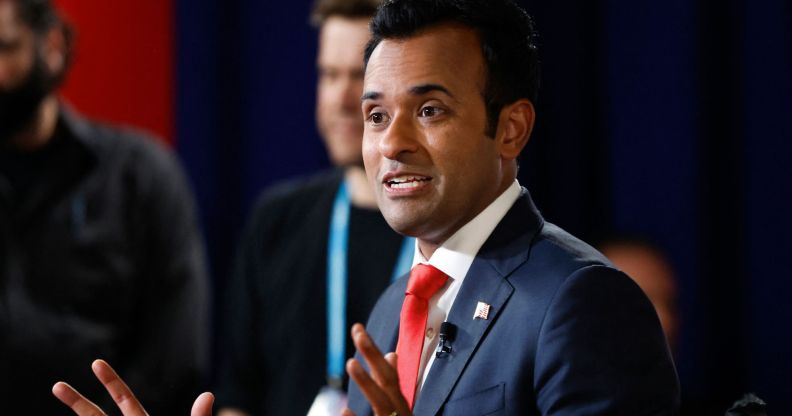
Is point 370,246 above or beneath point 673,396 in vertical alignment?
beneath

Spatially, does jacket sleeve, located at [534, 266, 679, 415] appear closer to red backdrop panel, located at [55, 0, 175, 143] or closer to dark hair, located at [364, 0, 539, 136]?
dark hair, located at [364, 0, 539, 136]

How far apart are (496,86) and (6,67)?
6.95 feet

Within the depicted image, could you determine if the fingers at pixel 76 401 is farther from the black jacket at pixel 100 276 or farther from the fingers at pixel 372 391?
the black jacket at pixel 100 276

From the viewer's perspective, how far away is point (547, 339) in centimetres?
104

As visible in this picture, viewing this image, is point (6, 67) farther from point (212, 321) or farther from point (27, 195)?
point (212, 321)

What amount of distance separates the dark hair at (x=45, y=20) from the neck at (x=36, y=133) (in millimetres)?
138

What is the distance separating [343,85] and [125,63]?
156cm

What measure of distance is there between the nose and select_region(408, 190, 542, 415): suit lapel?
0.42 ft

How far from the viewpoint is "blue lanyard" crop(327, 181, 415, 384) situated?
1.85 m

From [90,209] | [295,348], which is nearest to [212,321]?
[90,209]

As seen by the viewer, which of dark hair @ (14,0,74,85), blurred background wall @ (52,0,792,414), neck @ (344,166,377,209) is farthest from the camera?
dark hair @ (14,0,74,85)

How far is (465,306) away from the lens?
112 cm

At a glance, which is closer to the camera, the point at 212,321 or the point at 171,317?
the point at 171,317

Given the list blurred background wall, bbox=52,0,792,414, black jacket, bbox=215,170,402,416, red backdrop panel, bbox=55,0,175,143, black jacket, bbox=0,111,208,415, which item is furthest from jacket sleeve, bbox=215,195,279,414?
red backdrop panel, bbox=55,0,175,143
